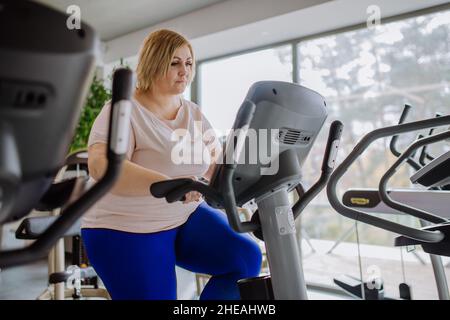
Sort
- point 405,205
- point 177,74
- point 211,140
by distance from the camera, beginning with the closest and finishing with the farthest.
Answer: point 405,205 → point 177,74 → point 211,140

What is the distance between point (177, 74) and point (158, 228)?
1.83 ft

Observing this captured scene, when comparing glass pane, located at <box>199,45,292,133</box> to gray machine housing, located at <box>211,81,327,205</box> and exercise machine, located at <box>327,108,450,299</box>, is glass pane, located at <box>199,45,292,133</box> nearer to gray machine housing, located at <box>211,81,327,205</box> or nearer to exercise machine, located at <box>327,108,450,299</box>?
exercise machine, located at <box>327,108,450,299</box>

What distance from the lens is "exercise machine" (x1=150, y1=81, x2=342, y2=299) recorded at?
0.86 m

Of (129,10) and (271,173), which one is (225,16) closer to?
(129,10)

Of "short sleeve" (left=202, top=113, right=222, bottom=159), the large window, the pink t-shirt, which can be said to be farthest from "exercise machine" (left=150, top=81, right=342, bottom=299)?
the large window

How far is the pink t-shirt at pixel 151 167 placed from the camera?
126 cm

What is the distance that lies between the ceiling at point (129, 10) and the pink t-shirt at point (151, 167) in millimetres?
2821

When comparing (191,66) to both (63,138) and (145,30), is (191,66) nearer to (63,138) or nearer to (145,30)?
(63,138)

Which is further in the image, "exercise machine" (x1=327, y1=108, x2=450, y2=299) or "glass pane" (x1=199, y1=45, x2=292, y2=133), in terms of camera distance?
"glass pane" (x1=199, y1=45, x2=292, y2=133)

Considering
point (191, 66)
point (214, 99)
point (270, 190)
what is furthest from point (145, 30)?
point (270, 190)

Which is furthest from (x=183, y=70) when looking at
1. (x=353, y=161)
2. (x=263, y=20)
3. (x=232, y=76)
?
(x=232, y=76)

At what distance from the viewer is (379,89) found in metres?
3.53
